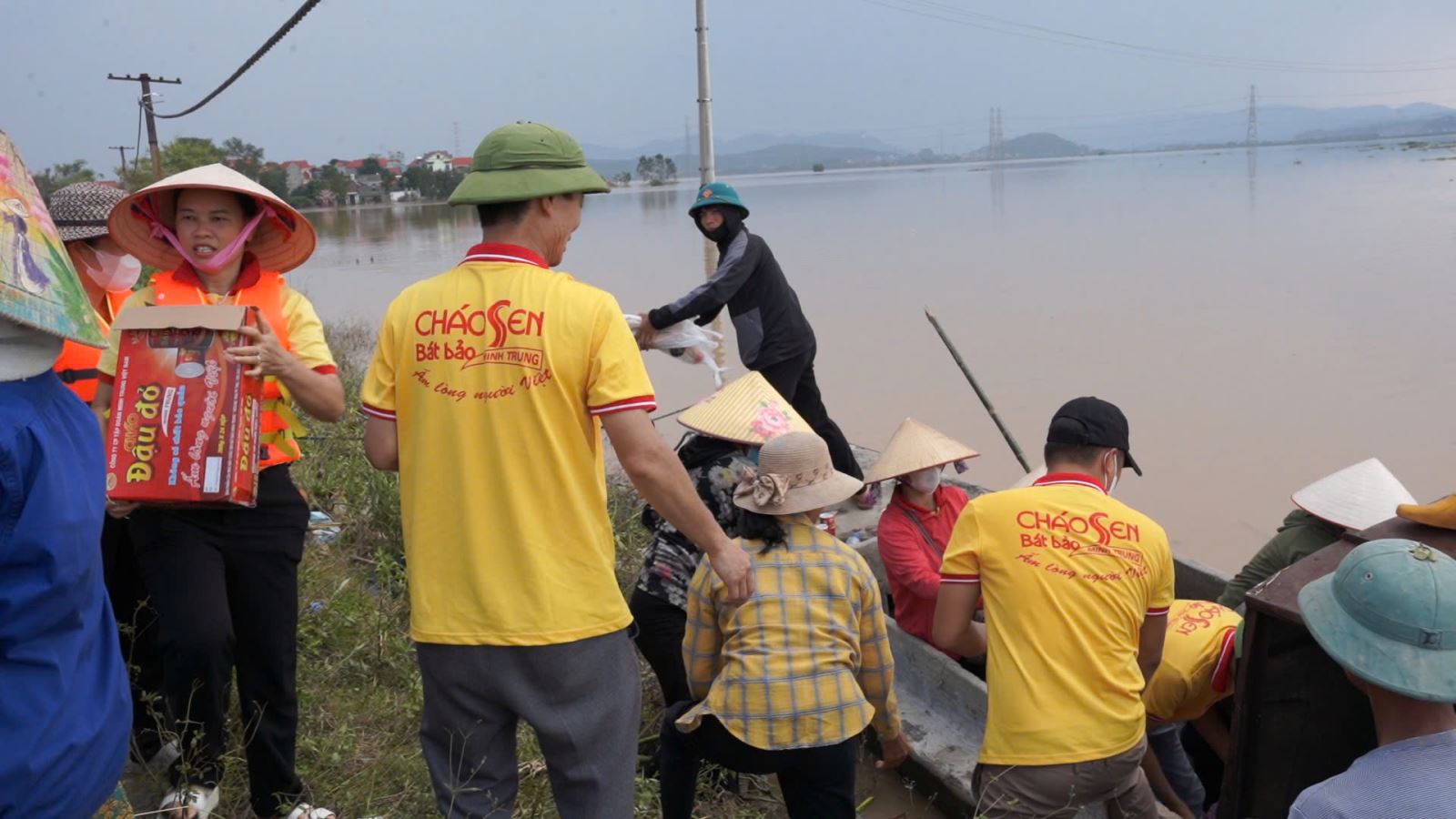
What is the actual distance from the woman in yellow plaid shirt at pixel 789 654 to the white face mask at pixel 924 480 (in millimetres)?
933

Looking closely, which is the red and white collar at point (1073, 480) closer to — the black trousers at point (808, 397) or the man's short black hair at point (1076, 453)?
the man's short black hair at point (1076, 453)

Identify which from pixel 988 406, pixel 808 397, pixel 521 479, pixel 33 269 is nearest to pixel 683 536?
pixel 521 479

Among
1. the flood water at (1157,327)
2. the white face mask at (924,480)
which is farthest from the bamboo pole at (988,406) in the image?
the white face mask at (924,480)

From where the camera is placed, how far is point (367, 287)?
20.0m

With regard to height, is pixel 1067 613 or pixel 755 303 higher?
pixel 755 303

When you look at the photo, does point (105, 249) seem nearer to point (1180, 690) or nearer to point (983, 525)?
point (983, 525)

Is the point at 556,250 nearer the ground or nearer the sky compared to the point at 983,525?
nearer the sky

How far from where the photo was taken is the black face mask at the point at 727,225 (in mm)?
5422

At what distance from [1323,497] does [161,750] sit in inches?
128

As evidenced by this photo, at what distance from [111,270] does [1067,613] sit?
2667 millimetres

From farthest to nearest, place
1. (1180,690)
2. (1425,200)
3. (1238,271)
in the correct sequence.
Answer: (1425,200) < (1238,271) < (1180,690)

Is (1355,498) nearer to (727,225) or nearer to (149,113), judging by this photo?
(727,225)

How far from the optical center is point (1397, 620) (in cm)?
177

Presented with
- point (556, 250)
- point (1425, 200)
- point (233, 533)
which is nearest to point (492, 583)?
point (556, 250)
